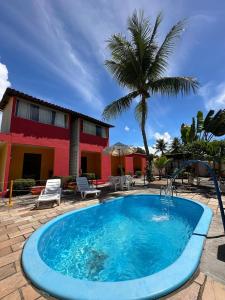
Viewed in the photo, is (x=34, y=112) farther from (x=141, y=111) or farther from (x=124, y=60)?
(x=141, y=111)

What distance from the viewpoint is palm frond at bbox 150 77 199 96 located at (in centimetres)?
1226

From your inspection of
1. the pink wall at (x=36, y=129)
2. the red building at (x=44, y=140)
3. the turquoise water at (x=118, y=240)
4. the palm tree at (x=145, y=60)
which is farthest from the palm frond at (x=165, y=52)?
the turquoise water at (x=118, y=240)

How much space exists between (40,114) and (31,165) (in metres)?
5.10

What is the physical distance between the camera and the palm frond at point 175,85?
12258 mm

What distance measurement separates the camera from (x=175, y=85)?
1245 centimetres

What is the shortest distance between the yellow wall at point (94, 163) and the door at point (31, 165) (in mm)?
4806

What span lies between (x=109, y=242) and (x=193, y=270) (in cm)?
300

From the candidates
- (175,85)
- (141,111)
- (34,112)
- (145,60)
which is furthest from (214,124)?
(34,112)

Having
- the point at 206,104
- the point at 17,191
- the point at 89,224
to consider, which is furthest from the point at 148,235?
the point at 206,104

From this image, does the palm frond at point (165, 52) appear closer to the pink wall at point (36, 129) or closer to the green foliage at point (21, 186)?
the pink wall at point (36, 129)

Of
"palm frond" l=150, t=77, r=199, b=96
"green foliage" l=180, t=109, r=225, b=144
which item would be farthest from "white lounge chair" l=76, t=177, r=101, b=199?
"green foliage" l=180, t=109, r=225, b=144

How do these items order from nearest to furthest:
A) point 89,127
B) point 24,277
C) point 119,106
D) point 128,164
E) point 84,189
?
point 24,277 → point 84,189 → point 119,106 → point 89,127 → point 128,164

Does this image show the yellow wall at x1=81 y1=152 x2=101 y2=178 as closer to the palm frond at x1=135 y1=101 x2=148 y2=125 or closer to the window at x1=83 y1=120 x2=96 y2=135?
the window at x1=83 y1=120 x2=96 y2=135

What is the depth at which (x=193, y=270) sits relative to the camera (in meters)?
2.73
